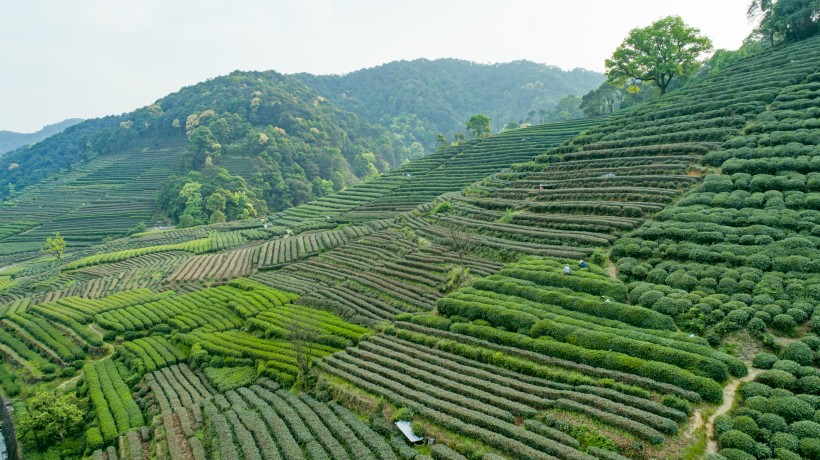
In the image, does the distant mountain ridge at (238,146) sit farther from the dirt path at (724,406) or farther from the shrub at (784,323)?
the shrub at (784,323)

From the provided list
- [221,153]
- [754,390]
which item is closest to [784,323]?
[754,390]

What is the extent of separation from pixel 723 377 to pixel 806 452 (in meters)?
4.18

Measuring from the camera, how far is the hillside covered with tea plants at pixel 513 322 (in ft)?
61.2

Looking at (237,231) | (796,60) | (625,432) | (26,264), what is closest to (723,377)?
(625,432)

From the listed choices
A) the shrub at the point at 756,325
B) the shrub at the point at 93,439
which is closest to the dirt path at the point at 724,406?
the shrub at the point at 756,325

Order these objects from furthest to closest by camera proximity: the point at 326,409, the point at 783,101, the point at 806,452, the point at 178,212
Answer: the point at 178,212 → the point at 783,101 → the point at 326,409 → the point at 806,452

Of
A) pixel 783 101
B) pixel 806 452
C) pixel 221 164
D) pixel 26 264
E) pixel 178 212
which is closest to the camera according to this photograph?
pixel 806 452

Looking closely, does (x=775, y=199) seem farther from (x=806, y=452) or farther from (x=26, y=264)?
(x=26, y=264)

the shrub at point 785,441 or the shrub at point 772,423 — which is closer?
the shrub at point 785,441

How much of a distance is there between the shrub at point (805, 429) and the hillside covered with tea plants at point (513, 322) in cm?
17

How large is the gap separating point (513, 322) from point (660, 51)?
6375 cm

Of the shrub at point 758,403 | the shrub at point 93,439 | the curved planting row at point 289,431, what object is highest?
the shrub at point 758,403

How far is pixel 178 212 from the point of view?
102 metres

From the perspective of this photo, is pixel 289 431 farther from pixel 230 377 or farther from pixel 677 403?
pixel 677 403
